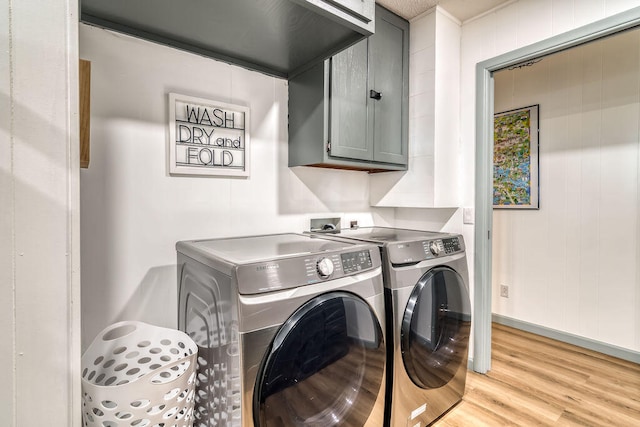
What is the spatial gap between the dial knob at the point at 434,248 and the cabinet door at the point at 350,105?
633mm

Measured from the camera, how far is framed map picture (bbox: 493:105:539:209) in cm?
289

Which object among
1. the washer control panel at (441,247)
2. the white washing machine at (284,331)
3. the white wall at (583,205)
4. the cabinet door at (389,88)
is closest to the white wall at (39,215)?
the white washing machine at (284,331)

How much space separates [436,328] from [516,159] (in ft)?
7.28

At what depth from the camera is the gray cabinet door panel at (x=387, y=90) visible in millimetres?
1943

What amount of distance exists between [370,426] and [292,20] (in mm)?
1702

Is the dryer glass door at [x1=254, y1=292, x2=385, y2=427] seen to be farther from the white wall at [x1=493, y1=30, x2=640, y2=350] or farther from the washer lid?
the white wall at [x1=493, y1=30, x2=640, y2=350]

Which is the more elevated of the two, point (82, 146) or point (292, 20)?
point (292, 20)

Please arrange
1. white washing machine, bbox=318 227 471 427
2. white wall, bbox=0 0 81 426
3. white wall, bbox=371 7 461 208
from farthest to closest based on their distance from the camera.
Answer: white wall, bbox=371 7 461 208 < white washing machine, bbox=318 227 471 427 < white wall, bbox=0 0 81 426

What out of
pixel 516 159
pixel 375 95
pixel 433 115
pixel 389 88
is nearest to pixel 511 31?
pixel 433 115

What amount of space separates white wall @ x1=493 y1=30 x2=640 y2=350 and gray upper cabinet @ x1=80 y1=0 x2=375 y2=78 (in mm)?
2109

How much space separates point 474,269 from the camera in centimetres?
213

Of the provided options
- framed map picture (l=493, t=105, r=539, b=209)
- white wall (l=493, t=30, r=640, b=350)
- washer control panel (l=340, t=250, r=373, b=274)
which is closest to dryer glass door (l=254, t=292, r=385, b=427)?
washer control panel (l=340, t=250, r=373, b=274)

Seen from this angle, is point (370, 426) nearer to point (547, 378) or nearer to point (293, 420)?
point (293, 420)

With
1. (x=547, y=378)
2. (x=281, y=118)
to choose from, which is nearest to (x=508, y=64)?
(x=281, y=118)
